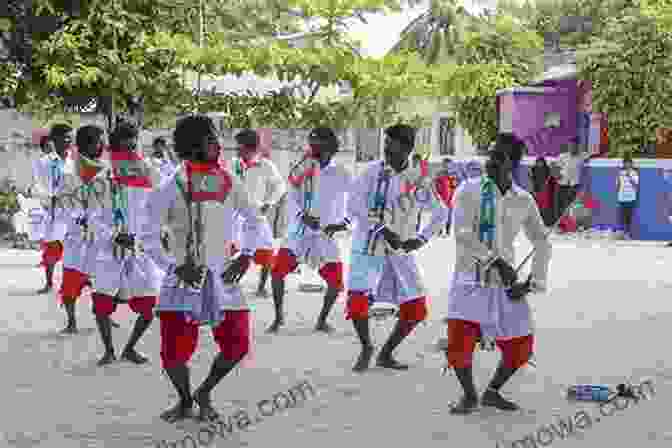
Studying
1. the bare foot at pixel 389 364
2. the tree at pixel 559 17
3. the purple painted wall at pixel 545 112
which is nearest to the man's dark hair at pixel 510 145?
the bare foot at pixel 389 364

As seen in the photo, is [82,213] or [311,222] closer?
[82,213]

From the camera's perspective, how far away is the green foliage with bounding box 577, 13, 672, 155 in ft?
84.2

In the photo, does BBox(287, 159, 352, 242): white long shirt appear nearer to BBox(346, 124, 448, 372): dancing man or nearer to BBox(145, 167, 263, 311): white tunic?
BBox(346, 124, 448, 372): dancing man

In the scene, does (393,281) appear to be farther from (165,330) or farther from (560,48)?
(560,48)

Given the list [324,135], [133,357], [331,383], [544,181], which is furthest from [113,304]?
[544,181]

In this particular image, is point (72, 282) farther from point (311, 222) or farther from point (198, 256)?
point (198, 256)

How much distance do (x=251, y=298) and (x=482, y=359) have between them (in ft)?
14.5

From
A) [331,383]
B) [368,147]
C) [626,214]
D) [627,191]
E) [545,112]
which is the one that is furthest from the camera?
[368,147]

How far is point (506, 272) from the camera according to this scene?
706cm

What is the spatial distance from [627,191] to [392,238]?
17.7m

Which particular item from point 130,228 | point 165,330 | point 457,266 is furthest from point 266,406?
point 130,228

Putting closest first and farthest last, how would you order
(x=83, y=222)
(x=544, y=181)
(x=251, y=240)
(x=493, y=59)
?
(x=251, y=240), (x=83, y=222), (x=544, y=181), (x=493, y=59)

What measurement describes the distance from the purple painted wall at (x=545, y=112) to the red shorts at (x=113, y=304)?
24147mm

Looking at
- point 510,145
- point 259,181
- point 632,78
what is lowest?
point 259,181
